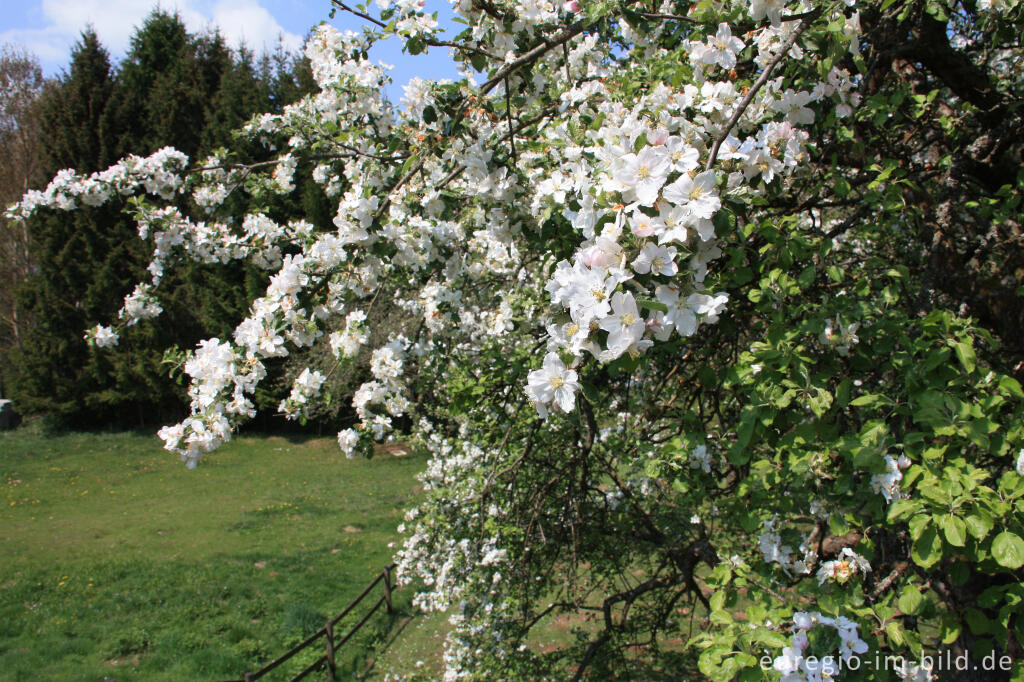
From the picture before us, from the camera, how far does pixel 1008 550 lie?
1241mm

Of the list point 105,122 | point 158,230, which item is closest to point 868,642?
point 158,230

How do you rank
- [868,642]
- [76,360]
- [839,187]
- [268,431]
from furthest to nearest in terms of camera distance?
1. [268,431]
2. [76,360]
3. [839,187]
4. [868,642]

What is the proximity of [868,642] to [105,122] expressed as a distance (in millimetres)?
18607

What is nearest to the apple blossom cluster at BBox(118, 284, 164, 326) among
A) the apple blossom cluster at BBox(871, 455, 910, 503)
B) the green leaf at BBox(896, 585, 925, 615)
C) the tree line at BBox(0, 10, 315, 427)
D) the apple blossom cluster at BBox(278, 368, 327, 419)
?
the apple blossom cluster at BBox(278, 368, 327, 419)

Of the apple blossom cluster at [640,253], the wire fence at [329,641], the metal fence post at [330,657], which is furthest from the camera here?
the metal fence post at [330,657]

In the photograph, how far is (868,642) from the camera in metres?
1.55

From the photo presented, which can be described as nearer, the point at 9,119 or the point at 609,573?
the point at 609,573

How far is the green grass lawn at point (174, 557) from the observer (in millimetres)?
5180

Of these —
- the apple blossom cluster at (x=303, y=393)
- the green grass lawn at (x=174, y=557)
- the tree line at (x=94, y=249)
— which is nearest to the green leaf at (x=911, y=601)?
the apple blossom cluster at (x=303, y=393)

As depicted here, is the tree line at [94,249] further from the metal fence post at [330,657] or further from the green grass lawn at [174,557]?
the metal fence post at [330,657]

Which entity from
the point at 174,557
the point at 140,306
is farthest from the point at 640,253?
the point at 174,557

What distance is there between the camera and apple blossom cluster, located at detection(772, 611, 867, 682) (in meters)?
1.39

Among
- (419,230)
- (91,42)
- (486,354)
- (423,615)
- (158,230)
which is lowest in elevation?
(423,615)

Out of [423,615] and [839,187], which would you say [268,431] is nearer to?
[423,615]
